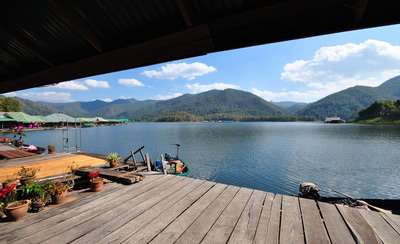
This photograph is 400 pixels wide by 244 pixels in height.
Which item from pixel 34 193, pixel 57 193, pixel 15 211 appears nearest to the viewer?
pixel 15 211

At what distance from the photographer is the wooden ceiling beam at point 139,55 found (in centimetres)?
254

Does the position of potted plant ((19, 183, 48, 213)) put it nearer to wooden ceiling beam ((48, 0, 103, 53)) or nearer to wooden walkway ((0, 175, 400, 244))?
wooden walkway ((0, 175, 400, 244))

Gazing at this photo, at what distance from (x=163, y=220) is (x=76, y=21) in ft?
12.1

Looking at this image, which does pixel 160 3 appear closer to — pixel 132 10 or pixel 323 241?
pixel 132 10

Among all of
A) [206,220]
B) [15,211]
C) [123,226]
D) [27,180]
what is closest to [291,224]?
[206,220]

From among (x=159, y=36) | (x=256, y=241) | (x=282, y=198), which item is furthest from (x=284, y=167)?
(x=159, y=36)

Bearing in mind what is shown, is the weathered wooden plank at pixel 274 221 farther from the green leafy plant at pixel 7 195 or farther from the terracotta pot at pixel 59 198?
the green leafy plant at pixel 7 195

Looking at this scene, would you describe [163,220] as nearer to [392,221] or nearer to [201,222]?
[201,222]

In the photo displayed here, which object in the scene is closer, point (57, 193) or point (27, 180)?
point (57, 193)

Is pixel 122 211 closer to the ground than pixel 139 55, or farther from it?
closer to the ground

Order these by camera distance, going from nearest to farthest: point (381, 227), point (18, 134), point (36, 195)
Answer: point (381, 227)
point (36, 195)
point (18, 134)

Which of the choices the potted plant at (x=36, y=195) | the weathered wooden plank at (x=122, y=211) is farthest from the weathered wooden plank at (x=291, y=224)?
the potted plant at (x=36, y=195)

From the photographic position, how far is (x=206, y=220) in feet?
10.7

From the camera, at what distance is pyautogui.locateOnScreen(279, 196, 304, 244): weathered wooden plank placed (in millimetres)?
2736
